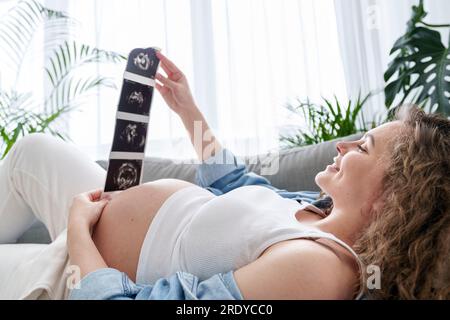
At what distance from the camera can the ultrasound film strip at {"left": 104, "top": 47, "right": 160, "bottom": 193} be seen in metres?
0.98

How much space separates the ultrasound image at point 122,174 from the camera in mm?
1002

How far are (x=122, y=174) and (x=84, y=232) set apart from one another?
19cm

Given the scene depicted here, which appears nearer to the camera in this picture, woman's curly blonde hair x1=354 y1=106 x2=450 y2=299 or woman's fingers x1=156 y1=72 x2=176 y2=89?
woman's curly blonde hair x1=354 y1=106 x2=450 y2=299

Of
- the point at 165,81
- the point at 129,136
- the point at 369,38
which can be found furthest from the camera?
the point at 369,38

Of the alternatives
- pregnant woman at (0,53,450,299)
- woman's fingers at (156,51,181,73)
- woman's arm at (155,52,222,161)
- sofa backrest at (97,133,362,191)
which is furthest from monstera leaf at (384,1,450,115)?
woman's fingers at (156,51,181,73)

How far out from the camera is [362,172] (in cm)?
95

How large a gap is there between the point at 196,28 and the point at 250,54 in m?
0.38

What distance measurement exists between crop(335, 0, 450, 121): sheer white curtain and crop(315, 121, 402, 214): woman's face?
4.85 ft

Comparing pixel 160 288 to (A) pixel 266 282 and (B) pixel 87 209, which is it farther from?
(B) pixel 87 209

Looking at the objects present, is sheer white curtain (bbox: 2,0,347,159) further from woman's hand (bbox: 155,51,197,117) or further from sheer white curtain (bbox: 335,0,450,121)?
woman's hand (bbox: 155,51,197,117)

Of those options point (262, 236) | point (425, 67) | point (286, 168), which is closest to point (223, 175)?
point (286, 168)
